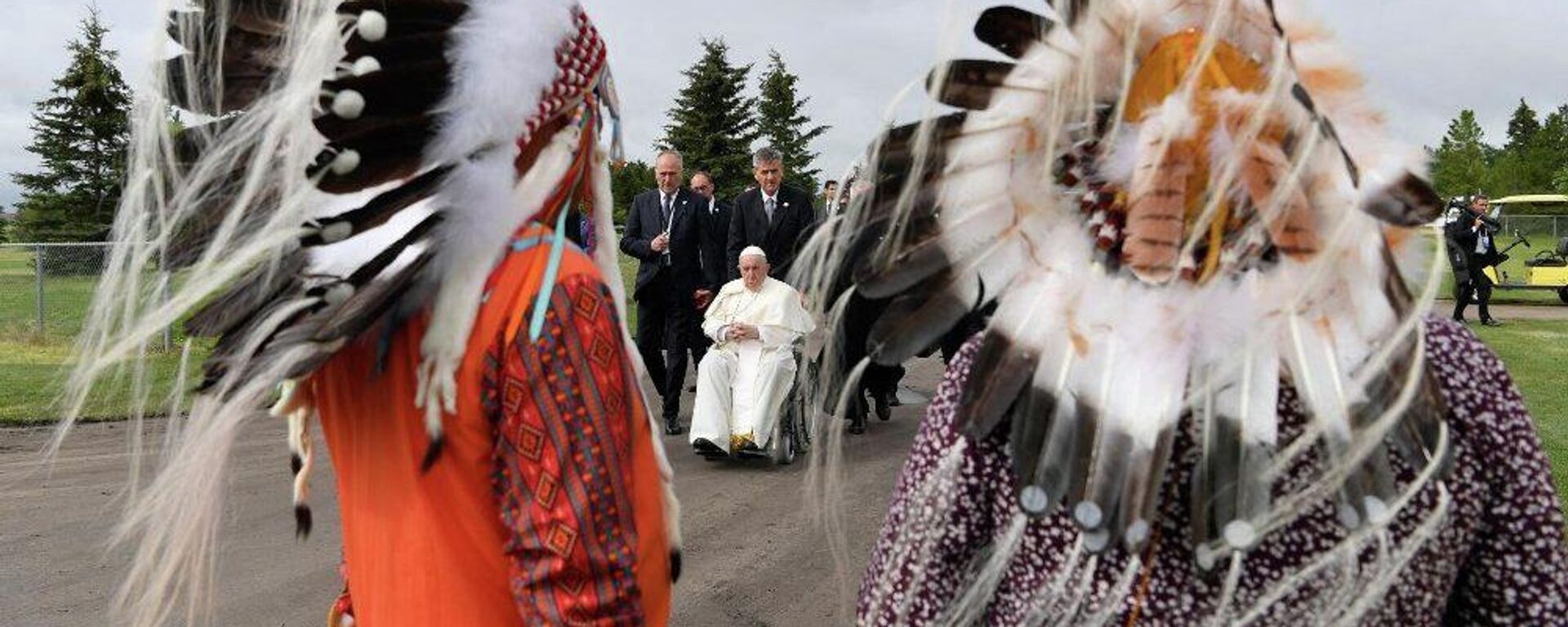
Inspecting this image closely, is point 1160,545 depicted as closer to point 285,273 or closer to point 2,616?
point 285,273

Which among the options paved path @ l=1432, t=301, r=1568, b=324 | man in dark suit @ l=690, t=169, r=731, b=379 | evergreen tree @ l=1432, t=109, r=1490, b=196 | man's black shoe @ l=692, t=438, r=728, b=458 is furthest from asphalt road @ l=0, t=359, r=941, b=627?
evergreen tree @ l=1432, t=109, r=1490, b=196

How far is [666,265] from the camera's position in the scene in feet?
29.0

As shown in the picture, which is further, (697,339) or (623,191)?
(623,191)

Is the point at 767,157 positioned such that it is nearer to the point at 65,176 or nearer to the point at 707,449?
the point at 707,449

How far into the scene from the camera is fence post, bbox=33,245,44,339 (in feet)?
39.0

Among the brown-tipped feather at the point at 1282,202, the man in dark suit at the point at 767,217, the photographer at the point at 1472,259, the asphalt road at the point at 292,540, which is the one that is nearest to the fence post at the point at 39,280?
the asphalt road at the point at 292,540

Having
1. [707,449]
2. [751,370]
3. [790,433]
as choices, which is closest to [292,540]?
[707,449]

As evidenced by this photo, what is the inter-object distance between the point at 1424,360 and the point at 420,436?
1.24 m

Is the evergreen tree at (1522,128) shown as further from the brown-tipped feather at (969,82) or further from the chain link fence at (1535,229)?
the brown-tipped feather at (969,82)

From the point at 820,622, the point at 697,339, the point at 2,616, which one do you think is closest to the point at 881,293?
the point at 820,622

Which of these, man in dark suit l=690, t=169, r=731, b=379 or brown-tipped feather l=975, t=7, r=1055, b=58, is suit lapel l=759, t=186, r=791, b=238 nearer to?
man in dark suit l=690, t=169, r=731, b=379

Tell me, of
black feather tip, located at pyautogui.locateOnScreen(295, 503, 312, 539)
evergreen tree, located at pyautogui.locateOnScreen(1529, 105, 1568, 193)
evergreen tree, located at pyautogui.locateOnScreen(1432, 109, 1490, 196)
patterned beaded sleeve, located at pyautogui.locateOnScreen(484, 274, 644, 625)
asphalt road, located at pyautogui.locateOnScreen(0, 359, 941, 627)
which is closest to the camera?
patterned beaded sleeve, located at pyautogui.locateOnScreen(484, 274, 644, 625)

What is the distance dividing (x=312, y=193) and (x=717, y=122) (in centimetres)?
4352

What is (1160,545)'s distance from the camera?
131cm
